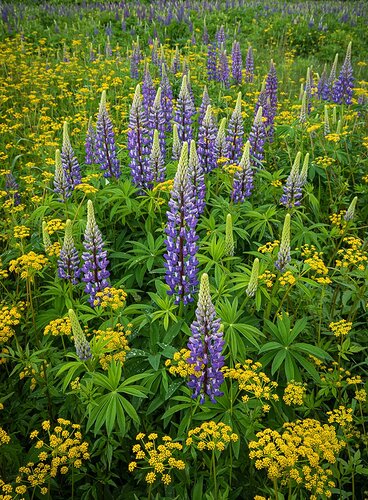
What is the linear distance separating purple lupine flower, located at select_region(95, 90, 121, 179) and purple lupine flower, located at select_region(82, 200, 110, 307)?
59.1 inches

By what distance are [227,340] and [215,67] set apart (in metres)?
6.94

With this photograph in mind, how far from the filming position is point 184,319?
3289mm

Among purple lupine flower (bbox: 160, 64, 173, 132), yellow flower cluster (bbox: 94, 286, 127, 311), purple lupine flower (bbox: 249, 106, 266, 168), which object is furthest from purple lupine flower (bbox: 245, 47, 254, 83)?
yellow flower cluster (bbox: 94, 286, 127, 311)

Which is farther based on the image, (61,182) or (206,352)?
(61,182)

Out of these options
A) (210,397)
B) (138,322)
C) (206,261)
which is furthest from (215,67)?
(210,397)

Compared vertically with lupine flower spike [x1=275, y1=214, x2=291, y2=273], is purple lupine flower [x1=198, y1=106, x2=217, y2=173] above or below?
above

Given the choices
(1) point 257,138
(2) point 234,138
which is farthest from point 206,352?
(1) point 257,138

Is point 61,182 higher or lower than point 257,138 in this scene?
lower

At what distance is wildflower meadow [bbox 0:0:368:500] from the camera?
271 cm

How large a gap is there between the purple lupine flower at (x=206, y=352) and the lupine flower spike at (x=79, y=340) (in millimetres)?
670

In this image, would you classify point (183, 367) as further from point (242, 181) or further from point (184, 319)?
point (242, 181)

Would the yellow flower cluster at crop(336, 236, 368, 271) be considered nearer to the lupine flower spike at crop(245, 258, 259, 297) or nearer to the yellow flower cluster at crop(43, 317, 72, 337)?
the lupine flower spike at crop(245, 258, 259, 297)

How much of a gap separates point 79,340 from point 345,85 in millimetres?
5897

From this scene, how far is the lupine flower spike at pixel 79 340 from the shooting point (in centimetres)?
267
